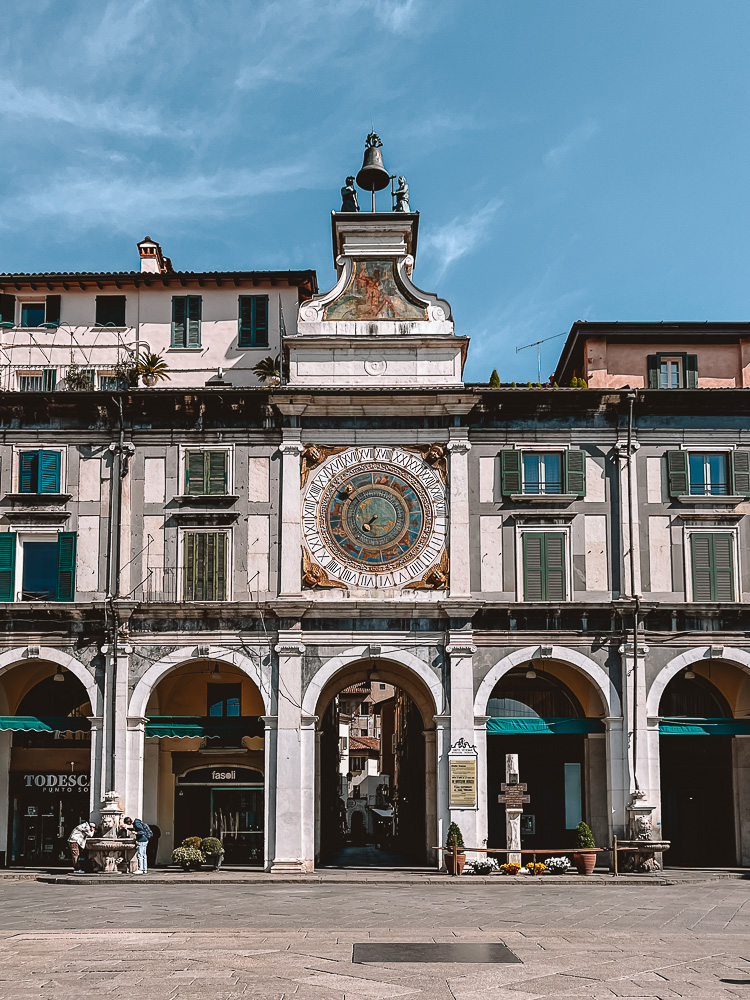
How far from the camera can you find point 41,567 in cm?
3950

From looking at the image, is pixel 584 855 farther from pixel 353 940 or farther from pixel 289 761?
pixel 353 940

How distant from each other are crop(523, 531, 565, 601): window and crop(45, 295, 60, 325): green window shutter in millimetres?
19517

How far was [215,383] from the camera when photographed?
43406 mm

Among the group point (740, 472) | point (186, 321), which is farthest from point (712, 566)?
point (186, 321)

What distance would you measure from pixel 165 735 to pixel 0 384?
1492 centimetres

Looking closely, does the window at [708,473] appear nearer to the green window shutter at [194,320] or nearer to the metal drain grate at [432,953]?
the green window shutter at [194,320]

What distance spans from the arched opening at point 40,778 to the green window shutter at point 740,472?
910 inches

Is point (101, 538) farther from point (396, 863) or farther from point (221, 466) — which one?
point (396, 863)

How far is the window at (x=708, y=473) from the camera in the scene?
39781 millimetres

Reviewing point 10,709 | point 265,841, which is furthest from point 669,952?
point 10,709

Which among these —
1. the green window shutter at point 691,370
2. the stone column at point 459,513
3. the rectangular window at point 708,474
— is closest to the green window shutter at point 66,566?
the stone column at point 459,513

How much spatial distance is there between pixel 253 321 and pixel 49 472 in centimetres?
979

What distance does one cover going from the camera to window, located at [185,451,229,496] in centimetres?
3988

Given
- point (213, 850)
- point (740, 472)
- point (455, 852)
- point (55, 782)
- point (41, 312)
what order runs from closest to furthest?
point (455, 852)
point (213, 850)
point (740, 472)
point (55, 782)
point (41, 312)
